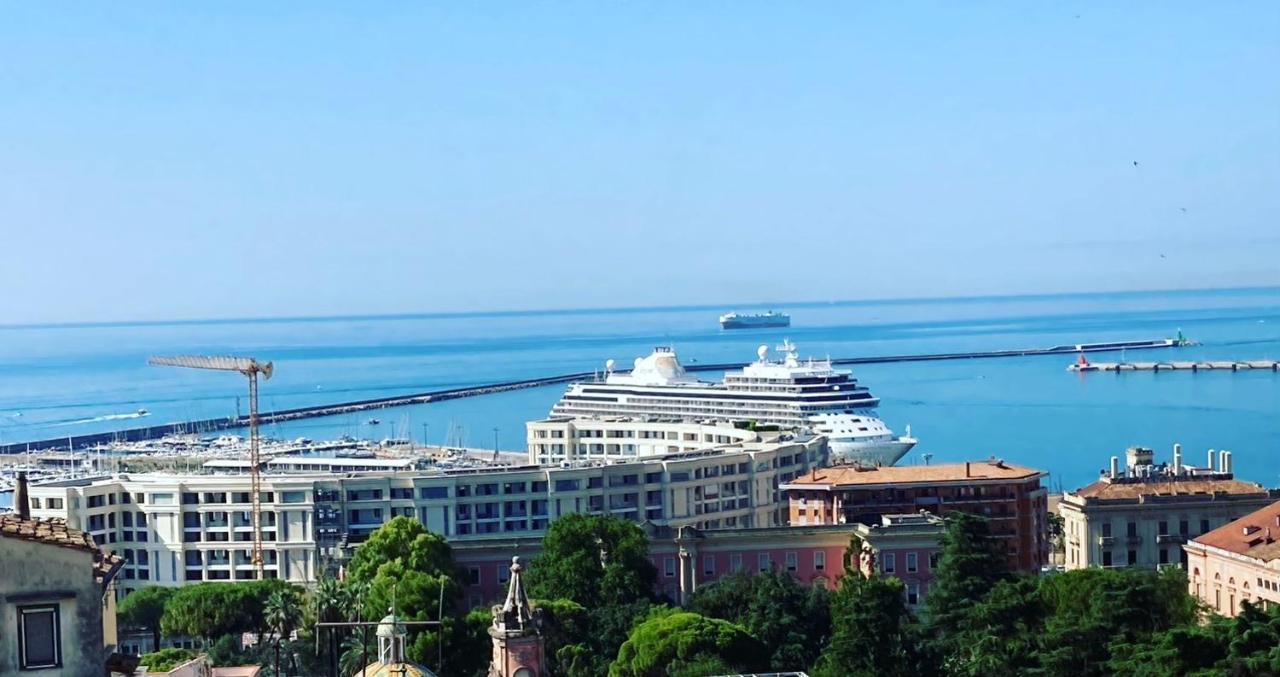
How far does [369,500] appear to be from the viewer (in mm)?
58250

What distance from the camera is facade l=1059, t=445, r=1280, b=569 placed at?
2157 inches

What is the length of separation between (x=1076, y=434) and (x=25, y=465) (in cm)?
6314

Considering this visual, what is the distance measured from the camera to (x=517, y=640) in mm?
25375

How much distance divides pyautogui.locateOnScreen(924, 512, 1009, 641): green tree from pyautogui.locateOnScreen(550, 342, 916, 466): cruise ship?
51.2 metres

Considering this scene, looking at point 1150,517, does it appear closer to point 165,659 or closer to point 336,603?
point 336,603

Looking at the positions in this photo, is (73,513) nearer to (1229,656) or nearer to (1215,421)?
(1229,656)

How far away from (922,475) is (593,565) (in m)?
13.6

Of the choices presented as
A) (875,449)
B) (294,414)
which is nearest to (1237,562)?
(875,449)

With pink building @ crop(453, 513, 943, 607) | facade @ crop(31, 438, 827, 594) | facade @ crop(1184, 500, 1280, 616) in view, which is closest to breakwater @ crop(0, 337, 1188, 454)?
facade @ crop(31, 438, 827, 594)

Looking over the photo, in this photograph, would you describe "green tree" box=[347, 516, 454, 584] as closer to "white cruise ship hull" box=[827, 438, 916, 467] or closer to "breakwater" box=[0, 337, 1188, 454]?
"white cruise ship hull" box=[827, 438, 916, 467]

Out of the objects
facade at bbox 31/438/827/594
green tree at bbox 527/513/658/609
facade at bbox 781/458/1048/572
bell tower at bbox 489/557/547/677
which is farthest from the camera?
facade at bbox 31/438/827/594

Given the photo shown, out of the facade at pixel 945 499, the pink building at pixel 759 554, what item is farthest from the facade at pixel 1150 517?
the pink building at pixel 759 554

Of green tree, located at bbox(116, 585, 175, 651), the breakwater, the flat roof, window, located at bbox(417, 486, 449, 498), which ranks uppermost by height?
the breakwater

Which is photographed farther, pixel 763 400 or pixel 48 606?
pixel 763 400
